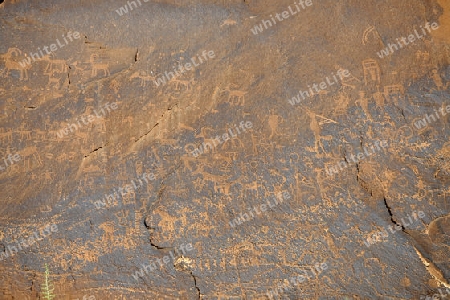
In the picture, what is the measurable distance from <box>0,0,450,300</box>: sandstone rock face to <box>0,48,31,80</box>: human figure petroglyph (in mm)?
11

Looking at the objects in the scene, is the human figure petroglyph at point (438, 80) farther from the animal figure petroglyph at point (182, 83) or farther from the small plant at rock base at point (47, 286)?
the small plant at rock base at point (47, 286)

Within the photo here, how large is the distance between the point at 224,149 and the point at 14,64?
1.71 m

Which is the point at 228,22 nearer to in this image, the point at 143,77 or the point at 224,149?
the point at 143,77

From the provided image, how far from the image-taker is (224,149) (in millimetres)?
3080

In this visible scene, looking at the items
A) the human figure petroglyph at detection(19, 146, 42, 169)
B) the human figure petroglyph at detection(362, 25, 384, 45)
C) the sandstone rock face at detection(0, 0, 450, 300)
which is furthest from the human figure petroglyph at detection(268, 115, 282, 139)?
the human figure petroglyph at detection(19, 146, 42, 169)

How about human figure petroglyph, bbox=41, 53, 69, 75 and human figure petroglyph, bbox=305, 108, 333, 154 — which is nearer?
human figure petroglyph, bbox=305, 108, 333, 154

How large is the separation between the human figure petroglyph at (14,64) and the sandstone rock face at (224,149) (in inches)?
0.4

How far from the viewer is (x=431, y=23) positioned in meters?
3.11

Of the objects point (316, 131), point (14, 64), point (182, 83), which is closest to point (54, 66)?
point (14, 64)

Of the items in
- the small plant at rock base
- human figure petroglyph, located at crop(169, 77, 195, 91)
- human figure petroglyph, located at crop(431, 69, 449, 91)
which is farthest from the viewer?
human figure petroglyph, located at crop(169, 77, 195, 91)

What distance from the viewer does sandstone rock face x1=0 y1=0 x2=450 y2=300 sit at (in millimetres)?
2949

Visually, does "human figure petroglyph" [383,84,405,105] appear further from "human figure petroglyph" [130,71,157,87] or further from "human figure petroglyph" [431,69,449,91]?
"human figure petroglyph" [130,71,157,87]

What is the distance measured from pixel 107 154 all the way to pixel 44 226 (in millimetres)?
670

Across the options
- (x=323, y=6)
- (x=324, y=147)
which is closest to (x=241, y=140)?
(x=324, y=147)
